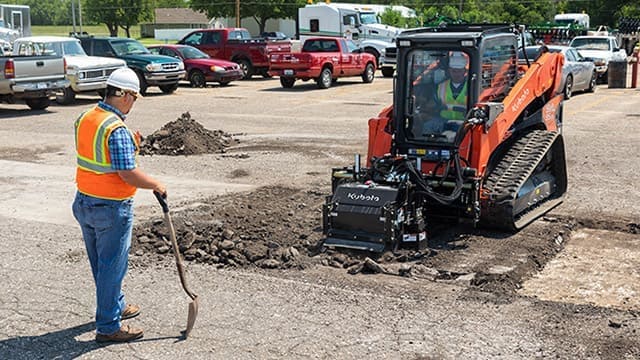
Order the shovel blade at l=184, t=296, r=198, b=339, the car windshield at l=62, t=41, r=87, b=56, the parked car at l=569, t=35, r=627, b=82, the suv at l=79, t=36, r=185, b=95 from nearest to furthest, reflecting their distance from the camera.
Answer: the shovel blade at l=184, t=296, r=198, b=339 < the car windshield at l=62, t=41, r=87, b=56 < the suv at l=79, t=36, r=185, b=95 < the parked car at l=569, t=35, r=627, b=82

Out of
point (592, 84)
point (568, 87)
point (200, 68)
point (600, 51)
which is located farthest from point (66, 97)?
point (600, 51)

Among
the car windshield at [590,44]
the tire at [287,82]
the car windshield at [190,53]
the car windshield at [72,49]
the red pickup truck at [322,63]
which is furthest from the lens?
the car windshield at [590,44]

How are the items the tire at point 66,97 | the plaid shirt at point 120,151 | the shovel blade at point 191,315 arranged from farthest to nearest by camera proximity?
the tire at point 66,97, the shovel blade at point 191,315, the plaid shirt at point 120,151

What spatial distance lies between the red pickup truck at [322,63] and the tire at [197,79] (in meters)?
2.84

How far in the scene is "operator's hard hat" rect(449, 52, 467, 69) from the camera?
8758 mm

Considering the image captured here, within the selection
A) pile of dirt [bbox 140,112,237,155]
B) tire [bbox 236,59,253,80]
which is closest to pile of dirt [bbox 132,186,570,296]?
pile of dirt [bbox 140,112,237,155]

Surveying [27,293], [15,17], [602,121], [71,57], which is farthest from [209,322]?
[15,17]

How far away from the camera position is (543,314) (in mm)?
6426

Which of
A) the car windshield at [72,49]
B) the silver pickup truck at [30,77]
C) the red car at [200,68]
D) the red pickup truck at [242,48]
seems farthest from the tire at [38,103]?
the red pickup truck at [242,48]

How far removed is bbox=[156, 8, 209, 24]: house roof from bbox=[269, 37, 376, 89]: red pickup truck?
Result: 90.2 metres

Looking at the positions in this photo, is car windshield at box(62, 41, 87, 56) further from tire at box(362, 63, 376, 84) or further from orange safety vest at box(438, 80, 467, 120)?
orange safety vest at box(438, 80, 467, 120)

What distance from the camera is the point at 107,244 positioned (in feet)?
19.0

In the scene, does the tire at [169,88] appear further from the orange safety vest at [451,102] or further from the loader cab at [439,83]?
the orange safety vest at [451,102]

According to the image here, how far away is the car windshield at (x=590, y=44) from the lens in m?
31.2
